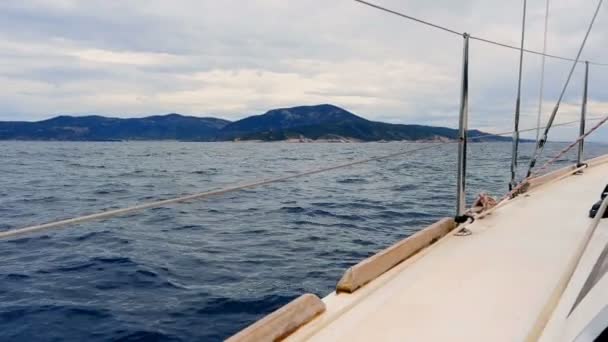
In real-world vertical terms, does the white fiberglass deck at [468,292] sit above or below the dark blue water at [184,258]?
above

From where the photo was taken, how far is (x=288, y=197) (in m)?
10.3

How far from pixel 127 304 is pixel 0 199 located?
8.24m

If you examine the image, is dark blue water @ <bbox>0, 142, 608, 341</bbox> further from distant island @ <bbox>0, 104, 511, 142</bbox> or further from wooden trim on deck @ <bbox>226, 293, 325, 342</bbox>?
distant island @ <bbox>0, 104, 511, 142</bbox>

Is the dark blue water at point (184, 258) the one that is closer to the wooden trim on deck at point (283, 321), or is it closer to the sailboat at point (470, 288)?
the sailboat at point (470, 288)

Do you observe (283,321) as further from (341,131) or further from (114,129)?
(114,129)

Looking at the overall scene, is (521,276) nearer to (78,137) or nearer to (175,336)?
(175,336)

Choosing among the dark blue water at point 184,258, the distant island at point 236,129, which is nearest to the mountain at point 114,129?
the distant island at point 236,129

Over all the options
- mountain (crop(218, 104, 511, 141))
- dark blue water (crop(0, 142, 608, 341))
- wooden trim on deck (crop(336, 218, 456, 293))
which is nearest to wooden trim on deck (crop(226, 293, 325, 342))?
wooden trim on deck (crop(336, 218, 456, 293))

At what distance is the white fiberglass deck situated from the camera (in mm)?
1518

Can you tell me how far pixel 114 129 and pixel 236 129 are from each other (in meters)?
37.0

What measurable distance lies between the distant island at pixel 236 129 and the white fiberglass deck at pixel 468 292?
7861 cm

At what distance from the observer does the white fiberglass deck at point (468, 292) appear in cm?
152

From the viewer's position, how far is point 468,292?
183 centimetres

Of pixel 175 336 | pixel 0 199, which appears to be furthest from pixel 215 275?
pixel 0 199
